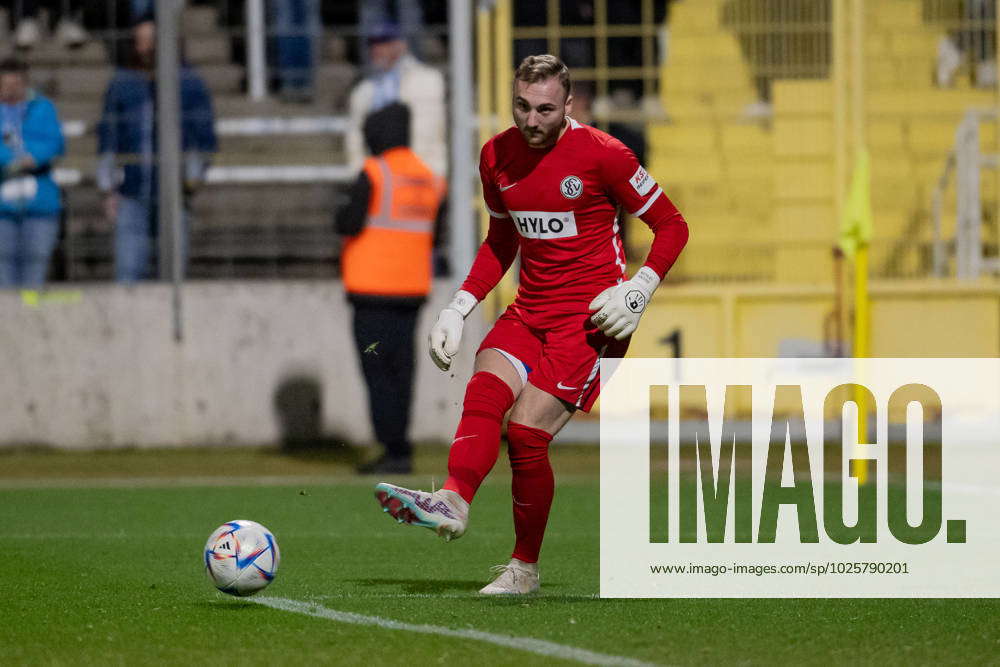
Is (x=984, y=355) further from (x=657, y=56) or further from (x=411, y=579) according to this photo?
(x=411, y=579)

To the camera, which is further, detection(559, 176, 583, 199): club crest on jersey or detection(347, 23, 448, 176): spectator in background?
detection(347, 23, 448, 176): spectator in background

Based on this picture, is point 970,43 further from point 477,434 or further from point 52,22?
point 477,434

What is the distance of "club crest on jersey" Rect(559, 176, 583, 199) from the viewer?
22.8 feet

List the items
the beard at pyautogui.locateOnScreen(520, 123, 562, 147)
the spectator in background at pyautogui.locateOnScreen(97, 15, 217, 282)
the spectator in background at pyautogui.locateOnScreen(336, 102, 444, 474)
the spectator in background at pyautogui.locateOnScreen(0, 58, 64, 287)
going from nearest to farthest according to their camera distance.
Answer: the beard at pyautogui.locateOnScreen(520, 123, 562, 147)
the spectator in background at pyautogui.locateOnScreen(336, 102, 444, 474)
the spectator in background at pyautogui.locateOnScreen(0, 58, 64, 287)
the spectator in background at pyautogui.locateOnScreen(97, 15, 217, 282)

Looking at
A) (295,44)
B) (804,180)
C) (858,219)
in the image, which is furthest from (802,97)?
(858,219)

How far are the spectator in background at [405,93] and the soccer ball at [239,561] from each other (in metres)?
8.33

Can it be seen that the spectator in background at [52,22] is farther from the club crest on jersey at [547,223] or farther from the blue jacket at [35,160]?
the club crest on jersey at [547,223]

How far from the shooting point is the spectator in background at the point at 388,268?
12.9 meters

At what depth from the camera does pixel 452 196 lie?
15.2m

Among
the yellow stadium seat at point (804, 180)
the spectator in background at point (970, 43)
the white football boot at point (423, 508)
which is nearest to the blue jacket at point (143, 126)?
the yellow stadium seat at point (804, 180)

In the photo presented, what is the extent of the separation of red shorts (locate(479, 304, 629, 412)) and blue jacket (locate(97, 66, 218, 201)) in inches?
338

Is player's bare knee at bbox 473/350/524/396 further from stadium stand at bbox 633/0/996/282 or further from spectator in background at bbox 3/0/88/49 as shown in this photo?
spectator in background at bbox 3/0/88/49

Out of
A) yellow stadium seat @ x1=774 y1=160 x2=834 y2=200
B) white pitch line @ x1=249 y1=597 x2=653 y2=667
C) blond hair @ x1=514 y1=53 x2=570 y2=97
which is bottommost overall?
white pitch line @ x1=249 y1=597 x2=653 y2=667

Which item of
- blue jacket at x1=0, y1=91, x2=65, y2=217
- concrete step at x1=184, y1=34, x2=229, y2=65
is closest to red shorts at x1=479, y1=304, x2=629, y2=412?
blue jacket at x1=0, y1=91, x2=65, y2=217
